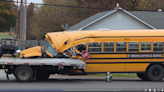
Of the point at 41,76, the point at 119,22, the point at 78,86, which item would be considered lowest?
the point at 78,86

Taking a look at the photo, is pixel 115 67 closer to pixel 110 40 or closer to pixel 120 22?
pixel 110 40

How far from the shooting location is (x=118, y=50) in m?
15.3

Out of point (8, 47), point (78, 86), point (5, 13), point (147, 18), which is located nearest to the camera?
point (78, 86)

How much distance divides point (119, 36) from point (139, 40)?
1.03m

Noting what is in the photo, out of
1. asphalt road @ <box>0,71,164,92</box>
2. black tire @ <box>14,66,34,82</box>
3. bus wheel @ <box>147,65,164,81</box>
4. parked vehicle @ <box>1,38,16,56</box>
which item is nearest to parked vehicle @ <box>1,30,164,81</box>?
bus wheel @ <box>147,65,164,81</box>

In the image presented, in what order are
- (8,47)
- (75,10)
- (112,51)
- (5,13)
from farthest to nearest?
(5,13)
(75,10)
(8,47)
(112,51)

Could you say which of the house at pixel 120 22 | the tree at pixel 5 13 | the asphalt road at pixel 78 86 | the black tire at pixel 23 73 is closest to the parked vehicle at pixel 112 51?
the black tire at pixel 23 73

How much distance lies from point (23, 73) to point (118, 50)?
4772 mm

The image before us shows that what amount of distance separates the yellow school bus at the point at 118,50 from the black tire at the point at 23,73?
65.6 inches

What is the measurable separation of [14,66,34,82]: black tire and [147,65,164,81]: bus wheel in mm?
5873

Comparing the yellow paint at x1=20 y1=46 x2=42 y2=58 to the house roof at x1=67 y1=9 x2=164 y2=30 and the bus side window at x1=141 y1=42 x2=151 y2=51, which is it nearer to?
the bus side window at x1=141 y1=42 x2=151 y2=51

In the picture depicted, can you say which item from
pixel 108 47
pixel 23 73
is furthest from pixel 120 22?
pixel 23 73

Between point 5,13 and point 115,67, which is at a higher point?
point 5,13

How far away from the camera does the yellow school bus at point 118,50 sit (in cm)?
1521
